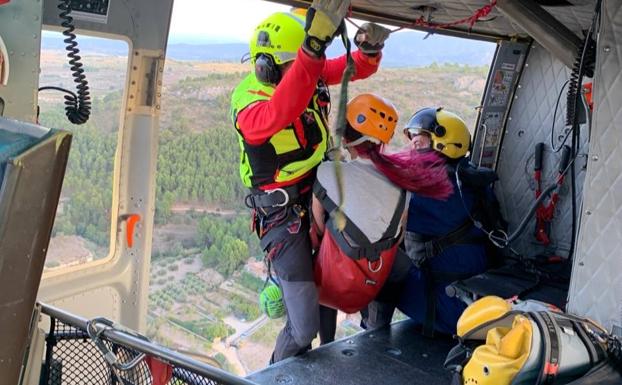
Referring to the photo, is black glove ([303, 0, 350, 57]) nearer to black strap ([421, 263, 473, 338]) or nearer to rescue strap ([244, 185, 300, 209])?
rescue strap ([244, 185, 300, 209])

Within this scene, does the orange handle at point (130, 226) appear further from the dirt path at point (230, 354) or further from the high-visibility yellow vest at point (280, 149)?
the dirt path at point (230, 354)

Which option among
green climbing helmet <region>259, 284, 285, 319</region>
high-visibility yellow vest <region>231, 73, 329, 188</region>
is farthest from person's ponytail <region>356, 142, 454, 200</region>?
green climbing helmet <region>259, 284, 285, 319</region>

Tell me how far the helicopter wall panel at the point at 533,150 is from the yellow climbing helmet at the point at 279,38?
98.4 inches

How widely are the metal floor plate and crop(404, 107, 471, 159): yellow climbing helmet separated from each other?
115 centimetres

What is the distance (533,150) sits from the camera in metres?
4.70

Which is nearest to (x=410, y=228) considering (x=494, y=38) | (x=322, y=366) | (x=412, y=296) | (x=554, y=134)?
(x=412, y=296)

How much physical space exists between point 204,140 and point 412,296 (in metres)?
2.10

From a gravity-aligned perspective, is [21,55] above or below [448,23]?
below

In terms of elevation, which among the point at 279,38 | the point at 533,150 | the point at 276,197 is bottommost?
the point at 276,197

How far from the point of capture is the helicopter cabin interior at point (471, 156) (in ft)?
3.83

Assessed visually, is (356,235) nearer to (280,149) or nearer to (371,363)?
(280,149)

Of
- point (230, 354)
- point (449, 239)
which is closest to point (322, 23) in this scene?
point (449, 239)

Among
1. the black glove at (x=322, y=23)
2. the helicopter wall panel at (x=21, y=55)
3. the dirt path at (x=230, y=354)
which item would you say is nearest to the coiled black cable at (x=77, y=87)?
the helicopter wall panel at (x=21, y=55)

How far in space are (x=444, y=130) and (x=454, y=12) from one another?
0.77m
